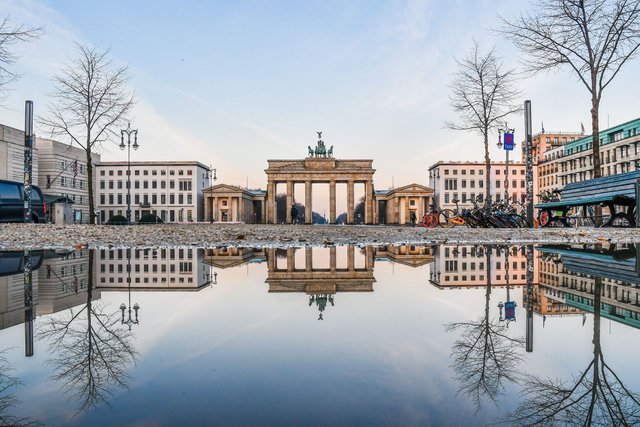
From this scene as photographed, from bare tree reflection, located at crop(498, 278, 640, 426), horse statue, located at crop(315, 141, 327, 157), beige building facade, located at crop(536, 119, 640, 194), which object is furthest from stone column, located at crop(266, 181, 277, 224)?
bare tree reflection, located at crop(498, 278, 640, 426)

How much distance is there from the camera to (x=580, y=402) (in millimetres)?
1445

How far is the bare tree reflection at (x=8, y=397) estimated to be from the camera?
1265 millimetres

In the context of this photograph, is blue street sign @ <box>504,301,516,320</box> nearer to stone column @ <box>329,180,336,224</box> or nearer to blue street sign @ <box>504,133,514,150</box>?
blue street sign @ <box>504,133,514,150</box>

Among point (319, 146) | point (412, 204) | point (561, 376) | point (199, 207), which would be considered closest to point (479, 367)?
point (561, 376)

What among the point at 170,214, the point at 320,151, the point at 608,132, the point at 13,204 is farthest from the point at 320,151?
the point at 13,204

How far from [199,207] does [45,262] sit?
10526 centimetres

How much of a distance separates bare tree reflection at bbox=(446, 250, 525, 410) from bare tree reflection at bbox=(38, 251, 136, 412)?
117cm

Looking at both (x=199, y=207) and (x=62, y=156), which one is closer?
(x=62, y=156)

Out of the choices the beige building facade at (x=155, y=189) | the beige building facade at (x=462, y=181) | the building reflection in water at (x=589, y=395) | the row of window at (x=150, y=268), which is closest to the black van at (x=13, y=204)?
the row of window at (x=150, y=268)

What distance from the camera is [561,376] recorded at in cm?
167

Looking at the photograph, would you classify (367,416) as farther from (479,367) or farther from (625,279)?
(625,279)

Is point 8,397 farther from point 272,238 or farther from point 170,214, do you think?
point 170,214

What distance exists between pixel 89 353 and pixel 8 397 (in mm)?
517

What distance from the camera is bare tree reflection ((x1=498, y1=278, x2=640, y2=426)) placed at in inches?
51.9
